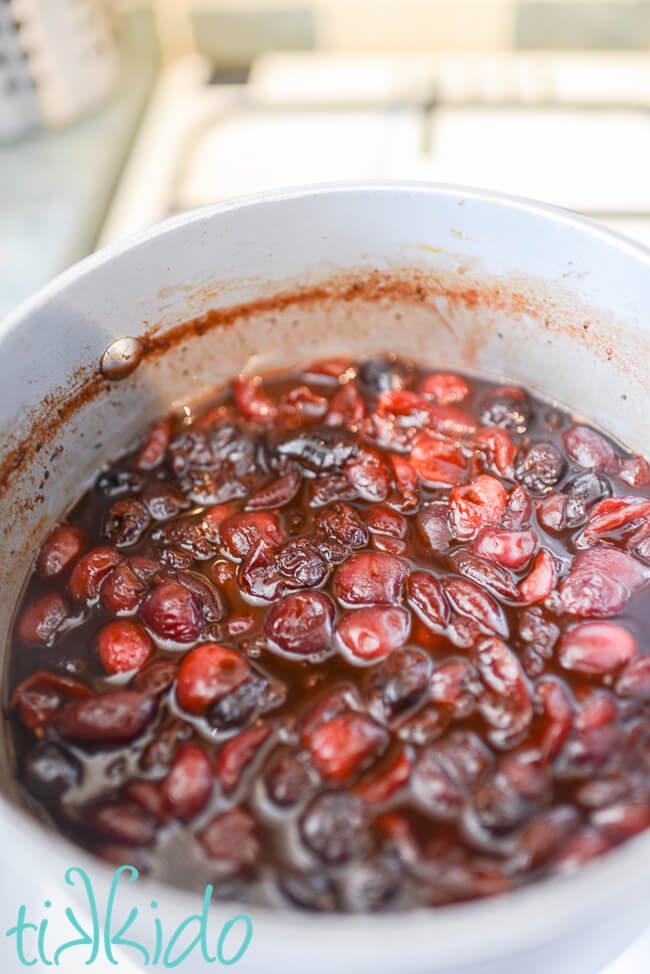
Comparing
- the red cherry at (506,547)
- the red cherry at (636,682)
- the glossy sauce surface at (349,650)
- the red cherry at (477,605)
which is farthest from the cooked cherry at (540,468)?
the red cherry at (636,682)

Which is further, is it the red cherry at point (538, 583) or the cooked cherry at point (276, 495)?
the cooked cherry at point (276, 495)

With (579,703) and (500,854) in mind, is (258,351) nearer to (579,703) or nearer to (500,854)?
(579,703)

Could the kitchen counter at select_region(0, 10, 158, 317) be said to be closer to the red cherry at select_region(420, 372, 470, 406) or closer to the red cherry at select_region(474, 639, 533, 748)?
the red cherry at select_region(420, 372, 470, 406)

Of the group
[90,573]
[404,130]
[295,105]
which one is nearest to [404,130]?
[404,130]

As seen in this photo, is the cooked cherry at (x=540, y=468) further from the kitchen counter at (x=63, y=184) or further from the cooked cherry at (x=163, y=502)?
the kitchen counter at (x=63, y=184)

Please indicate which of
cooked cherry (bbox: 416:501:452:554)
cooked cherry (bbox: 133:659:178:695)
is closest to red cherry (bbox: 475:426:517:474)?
cooked cherry (bbox: 416:501:452:554)

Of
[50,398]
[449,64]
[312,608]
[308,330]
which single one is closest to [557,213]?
[308,330]
